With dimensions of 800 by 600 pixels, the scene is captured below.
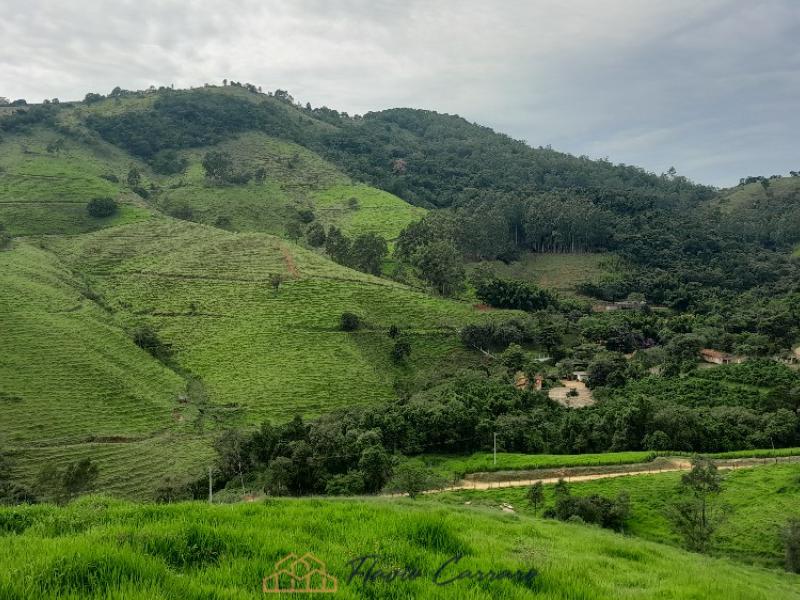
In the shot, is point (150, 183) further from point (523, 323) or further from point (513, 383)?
point (513, 383)

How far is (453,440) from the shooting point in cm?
4088

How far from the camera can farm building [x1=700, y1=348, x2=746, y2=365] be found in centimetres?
6139

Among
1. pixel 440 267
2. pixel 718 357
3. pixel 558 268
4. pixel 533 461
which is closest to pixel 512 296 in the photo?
pixel 440 267

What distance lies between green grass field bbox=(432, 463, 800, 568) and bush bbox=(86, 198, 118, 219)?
79.3 metres

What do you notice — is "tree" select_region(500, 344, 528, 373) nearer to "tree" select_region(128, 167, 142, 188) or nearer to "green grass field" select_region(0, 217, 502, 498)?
"green grass field" select_region(0, 217, 502, 498)

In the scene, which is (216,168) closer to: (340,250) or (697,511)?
(340,250)

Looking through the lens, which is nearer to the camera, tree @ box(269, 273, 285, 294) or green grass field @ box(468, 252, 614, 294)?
tree @ box(269, 273, 285, 294)

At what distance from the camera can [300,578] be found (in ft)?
17.3

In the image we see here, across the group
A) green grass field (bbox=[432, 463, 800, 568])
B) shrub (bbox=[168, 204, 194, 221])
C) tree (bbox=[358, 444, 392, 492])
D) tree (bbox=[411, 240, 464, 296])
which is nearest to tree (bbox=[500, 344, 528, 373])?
tree (bbox=[411, 240, 464, 296])

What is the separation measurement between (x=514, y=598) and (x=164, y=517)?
13.4ft

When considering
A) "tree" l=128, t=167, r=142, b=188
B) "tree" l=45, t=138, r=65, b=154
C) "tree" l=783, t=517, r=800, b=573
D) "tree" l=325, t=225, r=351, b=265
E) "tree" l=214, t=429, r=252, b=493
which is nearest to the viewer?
"tree" l=783, t=517, r=800, b=573

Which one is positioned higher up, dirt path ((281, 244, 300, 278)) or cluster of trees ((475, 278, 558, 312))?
dirt path ((281, 244, 300, 278))

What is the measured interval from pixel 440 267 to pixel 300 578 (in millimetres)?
76848

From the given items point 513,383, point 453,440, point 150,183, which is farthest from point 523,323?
point 150,183
